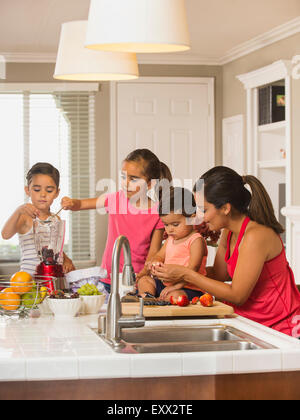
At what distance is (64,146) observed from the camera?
156 inches

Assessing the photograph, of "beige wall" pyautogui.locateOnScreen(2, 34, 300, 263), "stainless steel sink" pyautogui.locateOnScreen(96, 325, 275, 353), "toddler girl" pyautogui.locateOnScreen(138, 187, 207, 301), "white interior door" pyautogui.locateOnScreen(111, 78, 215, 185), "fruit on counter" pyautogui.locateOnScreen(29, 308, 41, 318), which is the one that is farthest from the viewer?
"white interior door" pyautogui.locateOnScreen(111, 78, 215, 185)

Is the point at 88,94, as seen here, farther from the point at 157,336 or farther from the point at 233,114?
the point at 157,336

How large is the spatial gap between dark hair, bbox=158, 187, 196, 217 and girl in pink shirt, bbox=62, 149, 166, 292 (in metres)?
0.10

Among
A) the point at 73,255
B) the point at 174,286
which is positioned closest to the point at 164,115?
the point at 73,255

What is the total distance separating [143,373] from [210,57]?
12.1 feet

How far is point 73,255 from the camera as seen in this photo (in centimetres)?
407

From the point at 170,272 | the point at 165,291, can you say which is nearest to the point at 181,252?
the point at 165,291

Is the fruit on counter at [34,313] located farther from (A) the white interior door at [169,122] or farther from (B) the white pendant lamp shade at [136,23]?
(A) the white interior door at [169,122]

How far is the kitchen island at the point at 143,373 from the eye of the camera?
122cm

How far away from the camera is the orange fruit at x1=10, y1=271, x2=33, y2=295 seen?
5.54ft

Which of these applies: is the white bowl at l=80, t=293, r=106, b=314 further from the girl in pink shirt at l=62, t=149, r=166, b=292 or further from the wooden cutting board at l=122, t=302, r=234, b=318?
the girl in pink shirt at l=62, t=149, r=166, b=292

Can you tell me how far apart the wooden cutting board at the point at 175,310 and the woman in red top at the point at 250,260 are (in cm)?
11

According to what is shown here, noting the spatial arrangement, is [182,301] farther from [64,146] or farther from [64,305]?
[64,146]

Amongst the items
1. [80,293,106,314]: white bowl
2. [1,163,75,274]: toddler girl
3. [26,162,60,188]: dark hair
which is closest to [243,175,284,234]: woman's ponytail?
[80,293,106,314]: white bowl
